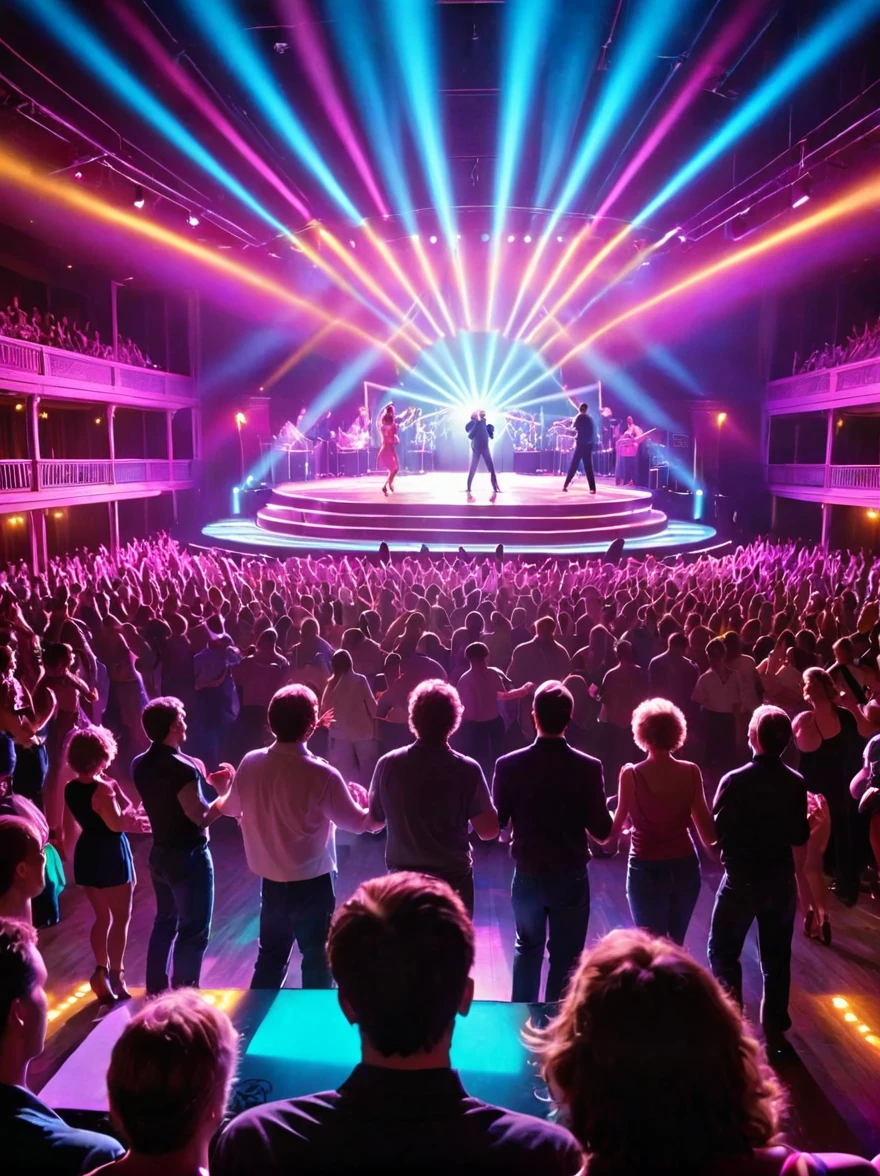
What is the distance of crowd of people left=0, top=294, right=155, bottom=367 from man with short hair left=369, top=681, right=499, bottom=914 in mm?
15191

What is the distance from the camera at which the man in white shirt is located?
3.66 metres

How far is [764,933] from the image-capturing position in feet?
12.5

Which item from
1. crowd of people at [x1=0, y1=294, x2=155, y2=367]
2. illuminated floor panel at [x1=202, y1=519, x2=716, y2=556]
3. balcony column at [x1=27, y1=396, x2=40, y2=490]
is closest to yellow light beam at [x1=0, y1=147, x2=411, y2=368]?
crowd of people at [x1=0, y1=294, x2=155, y2=367]

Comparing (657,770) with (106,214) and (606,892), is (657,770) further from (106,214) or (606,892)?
(106,214)

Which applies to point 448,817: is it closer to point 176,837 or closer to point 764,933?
point 176,837

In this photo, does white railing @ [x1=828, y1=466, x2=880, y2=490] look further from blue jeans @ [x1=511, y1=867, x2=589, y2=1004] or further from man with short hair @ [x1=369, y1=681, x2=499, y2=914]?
man with short hair @ [x1=369, y1=681, x2=499, y2=914]

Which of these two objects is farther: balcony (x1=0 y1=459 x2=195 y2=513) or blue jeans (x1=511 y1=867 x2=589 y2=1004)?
balcony (x1=0 y1=459 x2=195 y2=513)

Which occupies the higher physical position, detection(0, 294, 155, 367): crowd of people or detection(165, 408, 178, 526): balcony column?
detection(0, 294, 155, 367): crowd of people

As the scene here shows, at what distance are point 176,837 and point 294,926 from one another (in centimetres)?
69

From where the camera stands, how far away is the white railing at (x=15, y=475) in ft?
52.9

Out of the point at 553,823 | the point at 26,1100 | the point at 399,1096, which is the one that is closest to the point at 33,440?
the point at 553,823

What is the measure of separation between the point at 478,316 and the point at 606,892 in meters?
27.2

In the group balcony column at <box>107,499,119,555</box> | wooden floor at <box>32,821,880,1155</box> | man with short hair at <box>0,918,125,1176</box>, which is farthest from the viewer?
balcony column at <box>107,499,119,555</box>

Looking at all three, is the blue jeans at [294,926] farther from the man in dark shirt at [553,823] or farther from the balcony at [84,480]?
the balcony at [84,480]
